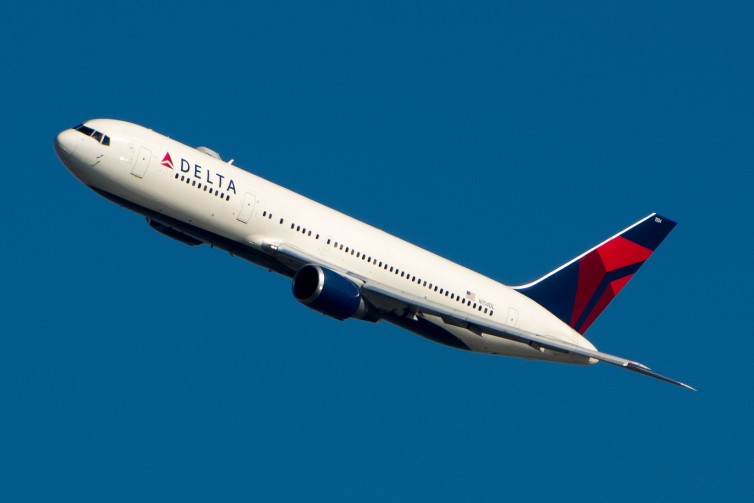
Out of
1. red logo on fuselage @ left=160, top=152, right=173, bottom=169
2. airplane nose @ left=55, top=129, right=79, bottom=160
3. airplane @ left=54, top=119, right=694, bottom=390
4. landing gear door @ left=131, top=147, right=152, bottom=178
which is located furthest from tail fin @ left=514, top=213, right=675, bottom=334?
airplane nose @ left=55, top=129, right=79, bottom=160

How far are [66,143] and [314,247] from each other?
1183 centimetres

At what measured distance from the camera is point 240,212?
61.2 metres

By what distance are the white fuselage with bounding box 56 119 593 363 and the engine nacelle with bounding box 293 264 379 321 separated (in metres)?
1.71

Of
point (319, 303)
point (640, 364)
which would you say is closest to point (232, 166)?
point (319, 303)

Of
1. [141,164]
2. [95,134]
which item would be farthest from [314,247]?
[95,134]

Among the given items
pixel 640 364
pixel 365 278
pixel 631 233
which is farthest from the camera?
pixel 631 233

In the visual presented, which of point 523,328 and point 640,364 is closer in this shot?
point 640,364

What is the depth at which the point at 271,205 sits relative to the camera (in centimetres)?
6203

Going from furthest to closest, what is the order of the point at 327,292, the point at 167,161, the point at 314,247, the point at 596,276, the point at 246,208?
1. the point at 596,276
2. the point at 314,247
3. the point at 246,208
4. the point at 327,292
5. the point at 167,161

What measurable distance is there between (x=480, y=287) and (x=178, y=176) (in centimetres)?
1667

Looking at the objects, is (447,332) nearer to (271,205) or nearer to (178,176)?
(271,205)

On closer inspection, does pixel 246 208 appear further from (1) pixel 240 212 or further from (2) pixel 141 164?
(2) pixel 141 164

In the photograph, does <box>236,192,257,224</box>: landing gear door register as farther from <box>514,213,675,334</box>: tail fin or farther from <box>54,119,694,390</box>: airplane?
<box>514,213,675,334</box>: tail fin

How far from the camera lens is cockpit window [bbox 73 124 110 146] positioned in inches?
2349
